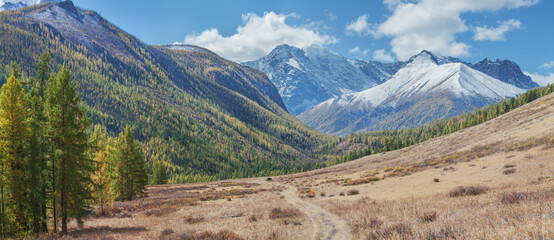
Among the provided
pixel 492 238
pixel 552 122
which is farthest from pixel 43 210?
pixel 552 122

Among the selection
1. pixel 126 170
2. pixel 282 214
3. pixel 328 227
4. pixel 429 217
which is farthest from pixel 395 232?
pixel 126 170

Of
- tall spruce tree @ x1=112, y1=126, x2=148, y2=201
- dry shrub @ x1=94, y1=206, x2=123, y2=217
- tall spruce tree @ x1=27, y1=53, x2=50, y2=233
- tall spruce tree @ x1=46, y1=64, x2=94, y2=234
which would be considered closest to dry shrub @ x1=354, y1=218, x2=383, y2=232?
tall spruce tree @ x1=46, y1=64, x2=94, y2=234

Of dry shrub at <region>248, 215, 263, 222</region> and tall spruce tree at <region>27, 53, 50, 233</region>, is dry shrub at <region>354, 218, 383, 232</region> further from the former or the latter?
tall spruce tree at <region>27, 53, 50, 233</region>

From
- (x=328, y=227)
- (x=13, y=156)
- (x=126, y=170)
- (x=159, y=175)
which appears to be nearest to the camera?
(x=328, y=227)

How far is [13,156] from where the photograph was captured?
18.1m

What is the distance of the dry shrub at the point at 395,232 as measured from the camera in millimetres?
9987

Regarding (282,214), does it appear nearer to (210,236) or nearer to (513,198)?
(210,236)

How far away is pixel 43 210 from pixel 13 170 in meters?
3.99

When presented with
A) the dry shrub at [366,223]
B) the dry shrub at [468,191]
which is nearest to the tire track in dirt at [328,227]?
the dry shrub at [366,223]

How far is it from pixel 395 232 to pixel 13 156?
2395cm

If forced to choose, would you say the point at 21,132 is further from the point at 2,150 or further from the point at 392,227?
the point at 392,227

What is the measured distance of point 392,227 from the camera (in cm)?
1161

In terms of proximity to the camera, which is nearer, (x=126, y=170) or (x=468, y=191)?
(x=468, y=191)

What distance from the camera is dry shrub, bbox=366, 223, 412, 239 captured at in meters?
9.99
